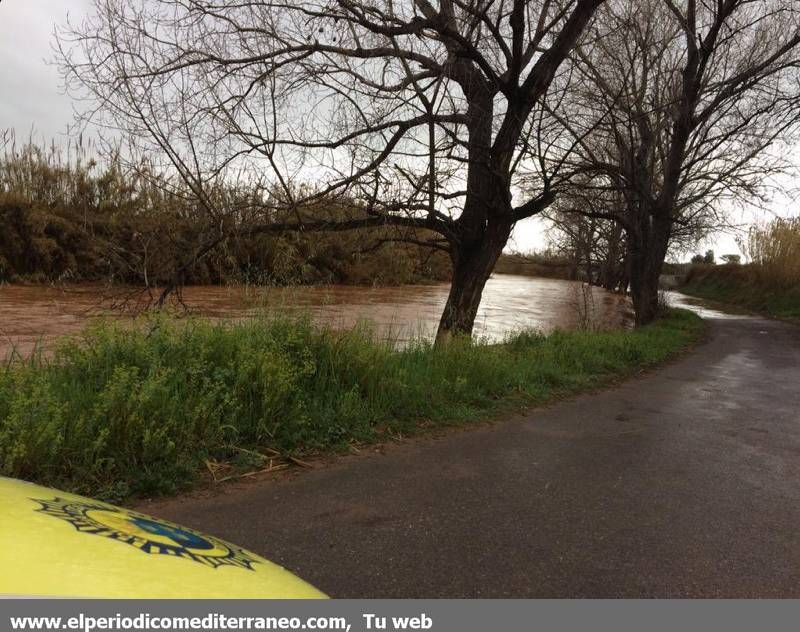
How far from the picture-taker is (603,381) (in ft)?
28.5

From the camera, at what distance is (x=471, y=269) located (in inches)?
380

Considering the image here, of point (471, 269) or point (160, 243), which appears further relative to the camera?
point (471, 269)

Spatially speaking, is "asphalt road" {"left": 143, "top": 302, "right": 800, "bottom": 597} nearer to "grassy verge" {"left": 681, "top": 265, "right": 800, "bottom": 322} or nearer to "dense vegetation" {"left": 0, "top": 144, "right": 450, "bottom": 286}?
"dense vegetation" {"left": 0, "top": 144, "right": 450, "bottom": 286}

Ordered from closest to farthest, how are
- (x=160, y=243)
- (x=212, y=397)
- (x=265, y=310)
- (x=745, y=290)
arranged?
(x=212, y=397) → (x=265, y=310) → (x=160, y=243) → (x=745, y=290)

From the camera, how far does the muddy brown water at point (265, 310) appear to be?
23.8 feet

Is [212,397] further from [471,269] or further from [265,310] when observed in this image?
[471,269]

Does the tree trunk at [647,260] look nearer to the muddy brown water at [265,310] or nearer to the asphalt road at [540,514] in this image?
the muddy brown water at [265,310]

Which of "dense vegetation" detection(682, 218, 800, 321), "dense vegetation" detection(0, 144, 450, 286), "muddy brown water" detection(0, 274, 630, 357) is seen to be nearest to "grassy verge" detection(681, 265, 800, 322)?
"dense vegetation" detection(682, 218, 800, 321)

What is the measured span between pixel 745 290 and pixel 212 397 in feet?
130

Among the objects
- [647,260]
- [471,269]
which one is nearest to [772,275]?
[647,260]
